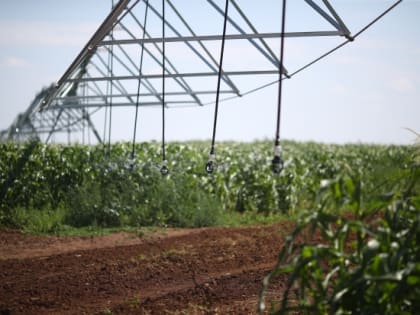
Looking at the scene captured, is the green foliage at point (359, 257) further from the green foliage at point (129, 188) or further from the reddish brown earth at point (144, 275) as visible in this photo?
the green foliage at point (129, 188)

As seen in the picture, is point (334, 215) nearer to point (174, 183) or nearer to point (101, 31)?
point (101, 31)

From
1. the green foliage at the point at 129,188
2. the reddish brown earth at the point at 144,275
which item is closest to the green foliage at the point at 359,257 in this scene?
the reddish brown earth at the point at 144,275

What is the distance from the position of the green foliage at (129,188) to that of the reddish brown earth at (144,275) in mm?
2048

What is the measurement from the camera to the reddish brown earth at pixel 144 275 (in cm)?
557

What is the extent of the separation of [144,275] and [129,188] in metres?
5.69

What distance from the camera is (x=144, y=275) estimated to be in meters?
6.79

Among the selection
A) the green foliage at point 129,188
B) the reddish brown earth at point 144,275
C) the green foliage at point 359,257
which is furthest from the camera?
the green foliage at point 129,188

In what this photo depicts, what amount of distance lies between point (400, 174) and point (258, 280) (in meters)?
3.12

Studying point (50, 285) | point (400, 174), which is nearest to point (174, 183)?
point (50, 285)

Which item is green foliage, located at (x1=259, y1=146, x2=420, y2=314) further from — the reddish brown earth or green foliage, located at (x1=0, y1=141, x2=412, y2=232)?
green foliage, located at (x1=0, y1=141, x2=412, y2=232)

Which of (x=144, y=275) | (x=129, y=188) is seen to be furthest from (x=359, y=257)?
(x=129, y=188)

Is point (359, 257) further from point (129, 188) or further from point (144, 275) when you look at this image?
point (129, 188)

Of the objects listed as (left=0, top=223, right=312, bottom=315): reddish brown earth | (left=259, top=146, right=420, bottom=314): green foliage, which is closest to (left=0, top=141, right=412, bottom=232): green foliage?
(left=0, top=223, right=312, bottom=315): reddish brown earth

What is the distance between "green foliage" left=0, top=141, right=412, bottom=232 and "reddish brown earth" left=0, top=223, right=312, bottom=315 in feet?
6.72
